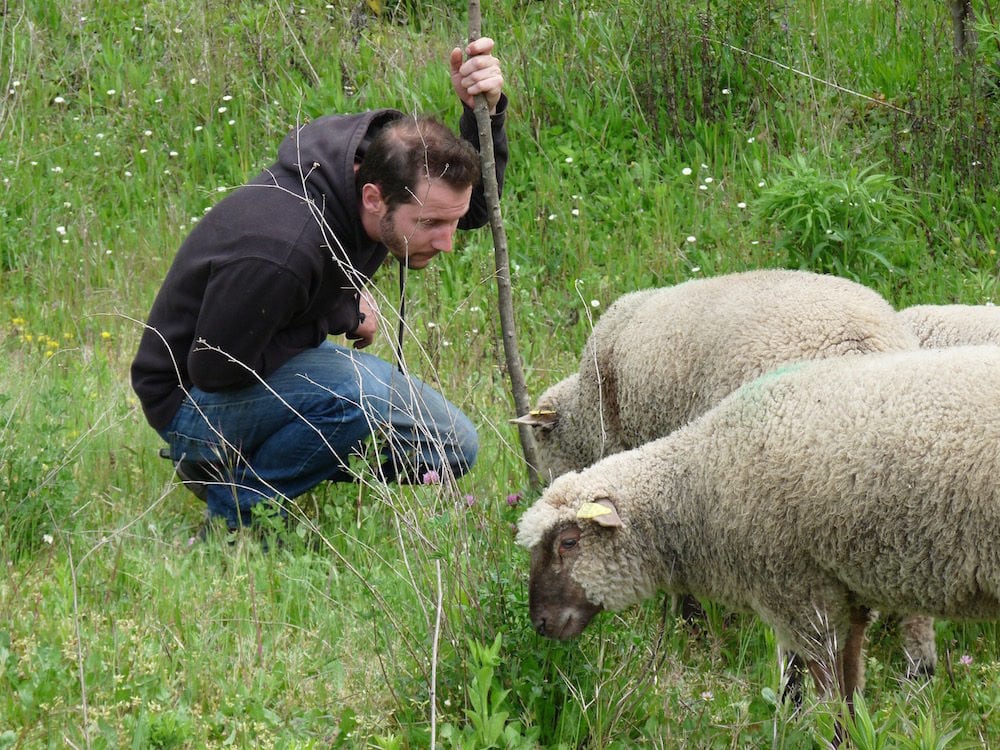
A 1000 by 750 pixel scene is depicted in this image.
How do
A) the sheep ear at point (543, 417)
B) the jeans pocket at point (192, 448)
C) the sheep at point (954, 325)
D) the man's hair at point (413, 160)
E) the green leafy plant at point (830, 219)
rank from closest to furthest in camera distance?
the man's hair at point (413, 160)
the sheep at point (954, 325)
the jeans pocket at point (192, 448)
the sheep ear at point (543, 417)
the green leafy plant at point (830, 219)

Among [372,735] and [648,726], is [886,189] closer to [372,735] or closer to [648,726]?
[648,726]

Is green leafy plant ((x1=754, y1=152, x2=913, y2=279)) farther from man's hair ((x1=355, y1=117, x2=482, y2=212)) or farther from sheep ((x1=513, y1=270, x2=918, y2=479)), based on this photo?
man's hair ((x1=355, y1=117, x2=482, y2=212))

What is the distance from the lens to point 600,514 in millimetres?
3568

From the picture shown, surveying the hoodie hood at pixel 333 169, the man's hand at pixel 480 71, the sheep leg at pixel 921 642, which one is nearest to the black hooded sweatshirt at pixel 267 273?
the hoodie hood at pixel 333 169

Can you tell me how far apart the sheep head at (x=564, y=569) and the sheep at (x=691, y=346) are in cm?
29

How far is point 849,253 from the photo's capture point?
5.76 m

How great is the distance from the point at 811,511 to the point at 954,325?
1.56m

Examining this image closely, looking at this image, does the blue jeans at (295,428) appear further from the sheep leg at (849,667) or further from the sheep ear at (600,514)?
the sheep leg at (849,667)

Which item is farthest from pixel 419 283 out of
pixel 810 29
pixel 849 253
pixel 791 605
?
pixel 791 605

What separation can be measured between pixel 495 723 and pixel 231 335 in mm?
1843

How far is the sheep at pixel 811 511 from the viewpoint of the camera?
10.2 ft

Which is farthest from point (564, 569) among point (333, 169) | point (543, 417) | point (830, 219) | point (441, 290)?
point (441, 290)

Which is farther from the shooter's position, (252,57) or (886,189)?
(252,57)

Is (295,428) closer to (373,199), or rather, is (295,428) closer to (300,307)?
(300,307)
